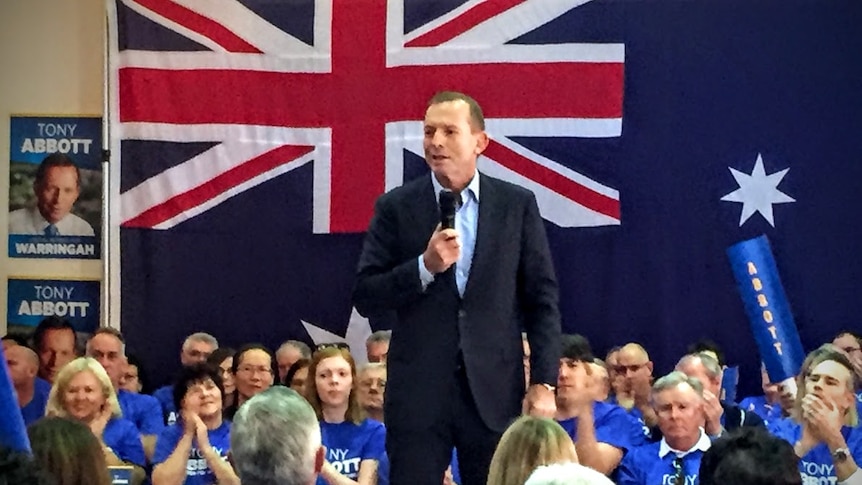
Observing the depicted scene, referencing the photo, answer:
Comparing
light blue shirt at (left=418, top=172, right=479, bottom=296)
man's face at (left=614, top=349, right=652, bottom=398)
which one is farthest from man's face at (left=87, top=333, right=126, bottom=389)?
light blue shirt at (left=418, top=172, right=479, bottom=296)

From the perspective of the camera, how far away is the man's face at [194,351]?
19.5 feet

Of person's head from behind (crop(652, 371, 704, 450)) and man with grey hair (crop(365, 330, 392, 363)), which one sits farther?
man with grey hair (crop(365, 330, 392, 363))

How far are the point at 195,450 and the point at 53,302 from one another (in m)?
2.29

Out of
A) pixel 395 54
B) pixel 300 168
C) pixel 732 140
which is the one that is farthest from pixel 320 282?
pixel 732 140

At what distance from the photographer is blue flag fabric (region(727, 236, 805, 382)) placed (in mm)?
5918

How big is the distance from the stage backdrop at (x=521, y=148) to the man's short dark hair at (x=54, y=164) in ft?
0.83

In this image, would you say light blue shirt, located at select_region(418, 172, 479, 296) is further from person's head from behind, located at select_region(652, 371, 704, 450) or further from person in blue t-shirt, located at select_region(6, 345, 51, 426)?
person in blue t-shirt, located at select_region(6, 345, 51, 426)

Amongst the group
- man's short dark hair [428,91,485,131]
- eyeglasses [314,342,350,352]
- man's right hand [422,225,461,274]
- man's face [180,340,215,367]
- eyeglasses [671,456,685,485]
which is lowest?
eyeglasses [671,456,685,485]

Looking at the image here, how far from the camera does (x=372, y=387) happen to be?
4918 mm

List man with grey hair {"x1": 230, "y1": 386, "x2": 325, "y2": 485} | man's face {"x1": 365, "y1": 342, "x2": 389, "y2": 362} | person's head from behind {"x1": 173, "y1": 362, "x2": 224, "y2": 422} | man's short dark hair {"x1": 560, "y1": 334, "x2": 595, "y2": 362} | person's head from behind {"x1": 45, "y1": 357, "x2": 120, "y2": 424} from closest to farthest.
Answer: man with grey hair {"x1": 230, "y1": 386, "x2": 325, "y2": 485} → person's head from behind {"x1": 45, "y1": 357, "x2": 120, "y2": 424} → person's head from behind {"x1": 173, "y1": 362, "x2": 224, "y2": 422} → man's short dark hair {"x1": 560, "y1": 334, "x2": 595, "y2": 362} → man's face {"x1": 365, "y1": 342, "x2": 389, "y2": 362}

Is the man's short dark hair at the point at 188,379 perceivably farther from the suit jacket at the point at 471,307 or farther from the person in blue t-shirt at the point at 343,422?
the suit jacket at the point at 471,307

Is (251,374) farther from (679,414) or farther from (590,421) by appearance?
(679,414)

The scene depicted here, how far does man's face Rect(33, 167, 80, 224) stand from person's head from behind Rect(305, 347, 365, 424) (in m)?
2.38

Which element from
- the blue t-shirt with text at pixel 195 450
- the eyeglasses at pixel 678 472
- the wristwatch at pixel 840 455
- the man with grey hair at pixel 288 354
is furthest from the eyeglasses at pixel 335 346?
the wristwatch at pixel 840 455
